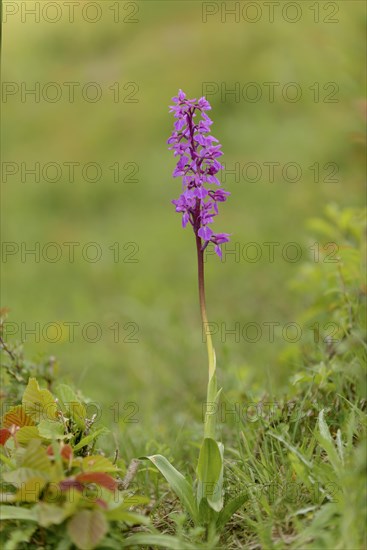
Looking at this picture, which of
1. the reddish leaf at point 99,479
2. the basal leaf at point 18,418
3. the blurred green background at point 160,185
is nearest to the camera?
the reddish leaf at point 99,479

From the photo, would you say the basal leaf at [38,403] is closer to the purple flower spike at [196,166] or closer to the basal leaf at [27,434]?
the basal leaf at [27,434]

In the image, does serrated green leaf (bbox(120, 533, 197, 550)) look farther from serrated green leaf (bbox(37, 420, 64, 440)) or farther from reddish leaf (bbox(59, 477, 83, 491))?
serrated green leaf (bbox(37, 420, 64, 440))

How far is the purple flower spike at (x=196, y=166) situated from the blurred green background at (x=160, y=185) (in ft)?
2.48

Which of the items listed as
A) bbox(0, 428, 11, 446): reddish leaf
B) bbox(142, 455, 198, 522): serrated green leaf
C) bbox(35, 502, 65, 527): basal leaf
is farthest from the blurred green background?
bbox(35, 502, 65, 527): basal leaf

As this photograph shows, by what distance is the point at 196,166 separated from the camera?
2137 millimetres

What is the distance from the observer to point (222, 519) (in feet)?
6.81

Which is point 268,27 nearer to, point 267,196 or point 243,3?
point 243,3

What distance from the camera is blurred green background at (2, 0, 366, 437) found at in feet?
15.8

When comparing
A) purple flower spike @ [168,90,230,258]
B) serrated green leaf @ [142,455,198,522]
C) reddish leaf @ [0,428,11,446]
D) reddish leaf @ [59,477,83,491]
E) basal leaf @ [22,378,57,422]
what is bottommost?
serrated green leaf @ [142,455,198,522]

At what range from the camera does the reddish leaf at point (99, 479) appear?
186 centimetres

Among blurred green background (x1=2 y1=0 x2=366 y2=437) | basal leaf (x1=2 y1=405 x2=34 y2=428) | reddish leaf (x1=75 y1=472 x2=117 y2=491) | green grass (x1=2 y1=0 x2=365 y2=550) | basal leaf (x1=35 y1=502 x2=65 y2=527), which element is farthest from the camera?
blurred green background (x1=2 y1=0 x2=366 y2=437)

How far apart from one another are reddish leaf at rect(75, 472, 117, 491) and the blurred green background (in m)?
0.89

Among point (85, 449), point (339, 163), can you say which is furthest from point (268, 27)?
point (85, 449)

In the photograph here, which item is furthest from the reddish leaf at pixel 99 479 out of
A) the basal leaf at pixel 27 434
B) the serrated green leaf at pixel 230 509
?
the serrated green leaf at pixel 230 509
